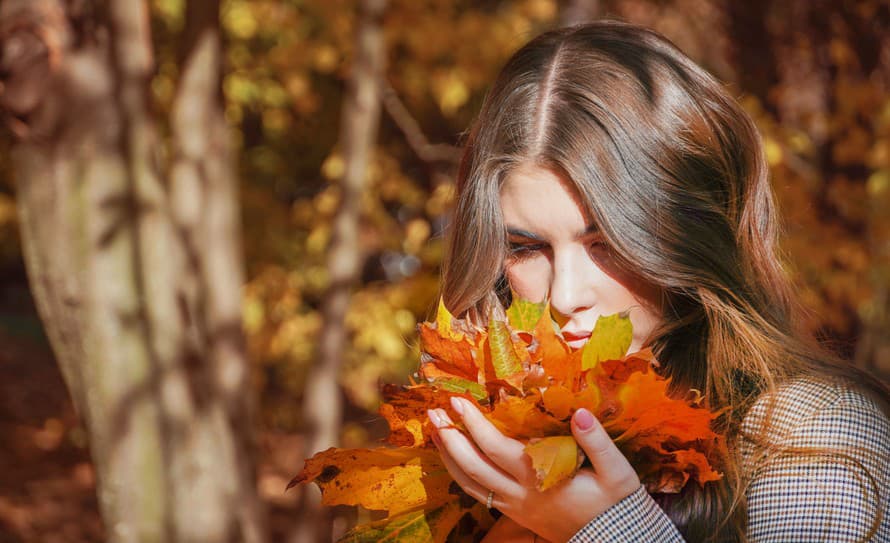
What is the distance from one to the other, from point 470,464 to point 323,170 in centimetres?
511

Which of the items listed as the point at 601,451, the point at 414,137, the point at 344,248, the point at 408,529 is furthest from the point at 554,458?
the point at 414,137

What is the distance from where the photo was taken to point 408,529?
1663 mm

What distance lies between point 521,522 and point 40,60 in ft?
6.77

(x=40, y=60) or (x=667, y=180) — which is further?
(x=40, y=60)

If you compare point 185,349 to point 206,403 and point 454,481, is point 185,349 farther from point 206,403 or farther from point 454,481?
point 454,481

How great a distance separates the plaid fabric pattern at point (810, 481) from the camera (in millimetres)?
1429

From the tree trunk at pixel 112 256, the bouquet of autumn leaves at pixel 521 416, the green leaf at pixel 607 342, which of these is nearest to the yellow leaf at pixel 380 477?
the bouquet of autumn leaves at pixel 521 416

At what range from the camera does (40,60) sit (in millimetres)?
2818

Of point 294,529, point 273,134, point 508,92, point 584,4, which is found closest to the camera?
point 508,92

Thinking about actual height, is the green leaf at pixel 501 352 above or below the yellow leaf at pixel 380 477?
above

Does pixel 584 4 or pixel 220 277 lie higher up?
pixel 584 4

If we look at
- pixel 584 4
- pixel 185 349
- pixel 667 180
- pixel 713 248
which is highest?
pixel 667 180

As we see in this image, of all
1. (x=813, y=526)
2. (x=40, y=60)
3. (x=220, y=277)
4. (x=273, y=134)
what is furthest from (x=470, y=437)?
(x=273, y=134)

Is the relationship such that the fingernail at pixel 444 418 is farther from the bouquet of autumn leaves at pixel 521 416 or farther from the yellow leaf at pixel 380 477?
the yellow leaf at pixel 380 477
